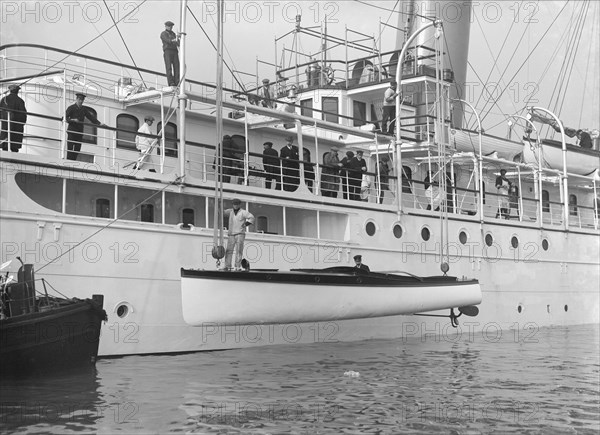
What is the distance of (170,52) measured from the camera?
17.1m

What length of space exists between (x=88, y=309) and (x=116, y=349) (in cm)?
209

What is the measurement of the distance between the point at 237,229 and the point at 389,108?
26.6ft

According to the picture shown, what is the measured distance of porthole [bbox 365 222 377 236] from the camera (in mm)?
19375

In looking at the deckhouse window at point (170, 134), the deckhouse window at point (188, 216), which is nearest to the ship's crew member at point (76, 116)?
the deckhouse window at point (170, 134)

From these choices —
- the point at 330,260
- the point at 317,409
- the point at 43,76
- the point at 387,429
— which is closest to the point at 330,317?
the point at 330,260

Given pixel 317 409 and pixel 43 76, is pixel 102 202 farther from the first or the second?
pixel 317 409

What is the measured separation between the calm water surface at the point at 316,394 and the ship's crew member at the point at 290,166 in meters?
4.15

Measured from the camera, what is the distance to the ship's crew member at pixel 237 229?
1541cm

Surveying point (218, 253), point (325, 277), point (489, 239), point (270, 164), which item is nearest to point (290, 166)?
point (270, 164)

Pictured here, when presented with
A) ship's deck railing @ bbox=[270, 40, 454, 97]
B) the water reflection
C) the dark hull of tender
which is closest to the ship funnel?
ship's deck railing @ bbox=[270, 40, 454, 97]

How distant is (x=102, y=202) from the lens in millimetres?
15773

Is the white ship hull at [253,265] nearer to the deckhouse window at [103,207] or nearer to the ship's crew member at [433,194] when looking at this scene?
the ship's crew member at [433,194]

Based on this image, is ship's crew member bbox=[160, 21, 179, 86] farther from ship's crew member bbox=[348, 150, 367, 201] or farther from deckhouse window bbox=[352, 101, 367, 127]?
deckhouse window bbox=[352, 101, 367, 127]

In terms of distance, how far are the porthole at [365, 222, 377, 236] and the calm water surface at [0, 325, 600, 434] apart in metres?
3.52
